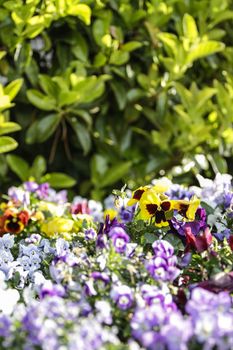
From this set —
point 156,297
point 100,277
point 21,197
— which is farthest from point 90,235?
point 21,197

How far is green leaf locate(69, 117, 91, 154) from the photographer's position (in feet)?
11.8

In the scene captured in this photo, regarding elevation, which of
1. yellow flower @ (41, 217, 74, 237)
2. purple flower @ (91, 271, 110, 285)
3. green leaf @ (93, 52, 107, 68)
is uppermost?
purple flower @ (91, 271, 110, 285)

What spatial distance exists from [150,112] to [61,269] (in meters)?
2.14

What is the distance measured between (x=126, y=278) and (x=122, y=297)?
0.69 ft

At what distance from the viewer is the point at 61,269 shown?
182 centimetres

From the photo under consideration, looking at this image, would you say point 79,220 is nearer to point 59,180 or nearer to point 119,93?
point 59,180

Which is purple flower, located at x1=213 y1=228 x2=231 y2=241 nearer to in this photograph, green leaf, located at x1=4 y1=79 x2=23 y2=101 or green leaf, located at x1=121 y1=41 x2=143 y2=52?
green leaf, located at x1=4 y1=79 x2=23 y2=101

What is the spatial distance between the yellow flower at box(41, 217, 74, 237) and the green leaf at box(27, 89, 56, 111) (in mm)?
759

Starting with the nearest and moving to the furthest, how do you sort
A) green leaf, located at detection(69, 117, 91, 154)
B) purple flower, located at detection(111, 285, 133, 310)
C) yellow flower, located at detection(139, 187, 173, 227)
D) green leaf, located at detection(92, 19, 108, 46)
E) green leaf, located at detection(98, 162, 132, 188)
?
purple flower, located at detection(111, 285, 133, 310) < yellow flower, located at detection(139, 187, 173, 227) < green leaf, located at detection(92, 19, 108, 46) < green leaf, located at detection(69, 117, 91, 154) < green leaf, located at detection(98, 162, 132, 188)

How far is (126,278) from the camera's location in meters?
1.88

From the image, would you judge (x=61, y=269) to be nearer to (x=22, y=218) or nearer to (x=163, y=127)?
(x=22, y=218)

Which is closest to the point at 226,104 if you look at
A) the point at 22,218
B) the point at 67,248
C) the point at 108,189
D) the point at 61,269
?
the point at 108,189

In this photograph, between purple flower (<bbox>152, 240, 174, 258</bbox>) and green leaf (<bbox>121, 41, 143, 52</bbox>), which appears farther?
green leaf (<bbox>121, 41, 143, 52</bbox>)

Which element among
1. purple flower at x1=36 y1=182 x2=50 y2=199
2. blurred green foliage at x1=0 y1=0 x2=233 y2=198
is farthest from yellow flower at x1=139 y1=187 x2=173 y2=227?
blurred green foliage at x1=0 y1=0 x2=233 y2=198
